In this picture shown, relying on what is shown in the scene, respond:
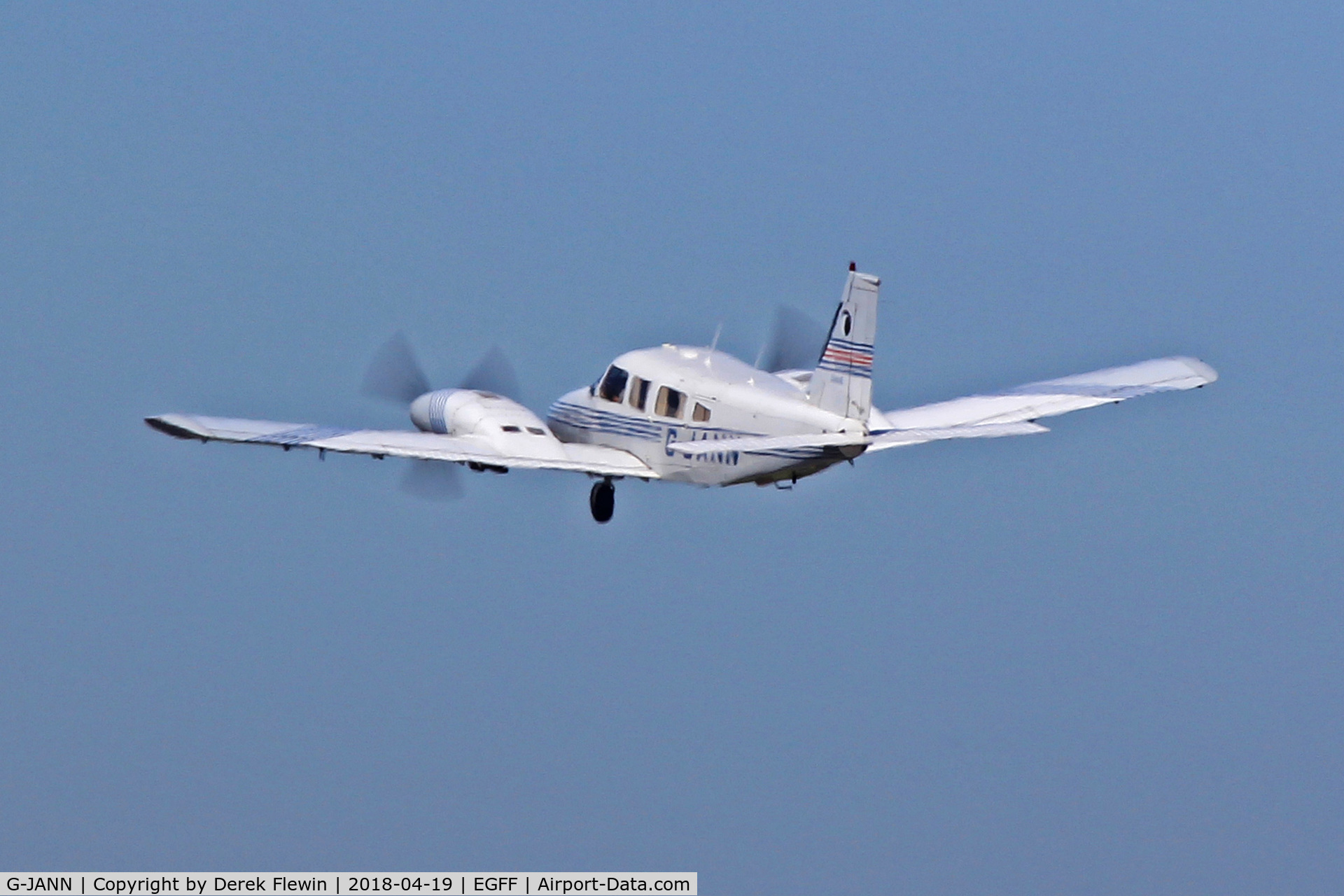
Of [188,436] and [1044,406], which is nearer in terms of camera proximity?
[188,436]

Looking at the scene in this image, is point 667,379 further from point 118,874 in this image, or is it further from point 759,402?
point 118,874

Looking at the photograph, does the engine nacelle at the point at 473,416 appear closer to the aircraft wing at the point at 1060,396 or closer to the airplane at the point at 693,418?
the airplane at the point at 693,418

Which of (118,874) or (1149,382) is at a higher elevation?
(1149,382)

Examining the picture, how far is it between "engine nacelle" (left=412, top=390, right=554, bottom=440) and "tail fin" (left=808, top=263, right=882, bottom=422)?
6.83 metres

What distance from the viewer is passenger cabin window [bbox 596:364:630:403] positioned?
173ft

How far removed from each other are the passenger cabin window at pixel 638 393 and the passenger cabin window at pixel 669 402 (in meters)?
0.41

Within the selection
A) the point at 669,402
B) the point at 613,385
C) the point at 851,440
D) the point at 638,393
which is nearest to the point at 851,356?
the point at 851,440

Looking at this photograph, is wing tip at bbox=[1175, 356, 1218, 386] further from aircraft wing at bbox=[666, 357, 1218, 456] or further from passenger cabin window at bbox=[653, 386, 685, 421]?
passenger cabin window at bbox=[653, 386, 685, 421]

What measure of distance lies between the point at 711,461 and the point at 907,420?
5048mm

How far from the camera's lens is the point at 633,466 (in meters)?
51.6

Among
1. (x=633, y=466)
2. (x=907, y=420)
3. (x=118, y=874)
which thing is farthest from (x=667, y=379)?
(x=118, y=874)

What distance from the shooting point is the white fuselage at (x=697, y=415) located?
160 feet

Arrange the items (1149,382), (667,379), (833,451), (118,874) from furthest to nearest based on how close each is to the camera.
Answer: (1149,382), (667,379), (833,451), (118,874)

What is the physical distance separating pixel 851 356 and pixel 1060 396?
25.6 feet
